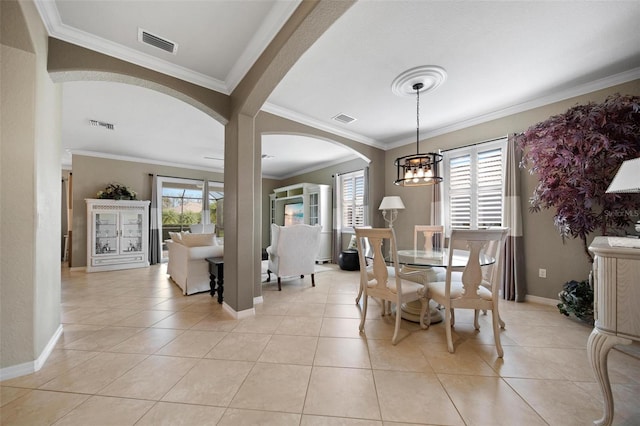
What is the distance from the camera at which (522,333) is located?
92.6 inches

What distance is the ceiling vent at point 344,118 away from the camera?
3.69 metres

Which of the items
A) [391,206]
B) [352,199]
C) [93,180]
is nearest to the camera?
[391,206]

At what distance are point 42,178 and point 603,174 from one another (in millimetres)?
5069

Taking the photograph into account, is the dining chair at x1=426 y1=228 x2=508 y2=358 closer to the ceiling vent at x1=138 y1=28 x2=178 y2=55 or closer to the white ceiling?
the white ceiling

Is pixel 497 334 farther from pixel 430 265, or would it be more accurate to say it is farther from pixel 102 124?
pixel 102 124

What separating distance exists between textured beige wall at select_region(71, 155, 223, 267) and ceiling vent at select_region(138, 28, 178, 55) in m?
5.14

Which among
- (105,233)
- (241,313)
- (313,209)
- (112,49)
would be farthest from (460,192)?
(105,233)

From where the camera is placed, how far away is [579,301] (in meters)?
2.51

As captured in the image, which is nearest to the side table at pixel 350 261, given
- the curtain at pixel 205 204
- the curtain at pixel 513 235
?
the curtain at pixel 513 235

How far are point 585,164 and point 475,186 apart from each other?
1.44m

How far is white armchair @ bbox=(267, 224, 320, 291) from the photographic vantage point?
149 inches

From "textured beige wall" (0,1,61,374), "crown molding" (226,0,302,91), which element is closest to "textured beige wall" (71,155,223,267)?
"textured beige wall" (0,1,61,374)

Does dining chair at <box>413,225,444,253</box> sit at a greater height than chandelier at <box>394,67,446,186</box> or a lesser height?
lesser

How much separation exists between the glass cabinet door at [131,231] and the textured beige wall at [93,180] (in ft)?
2.41
